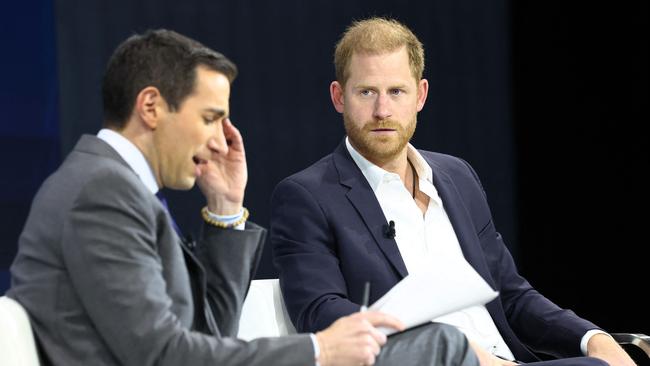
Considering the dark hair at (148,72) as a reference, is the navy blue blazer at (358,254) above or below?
below


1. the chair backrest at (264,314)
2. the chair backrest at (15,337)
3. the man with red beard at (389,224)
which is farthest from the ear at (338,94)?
the chair backrest at (15,337)

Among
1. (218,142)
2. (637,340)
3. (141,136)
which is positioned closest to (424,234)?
(637,340)

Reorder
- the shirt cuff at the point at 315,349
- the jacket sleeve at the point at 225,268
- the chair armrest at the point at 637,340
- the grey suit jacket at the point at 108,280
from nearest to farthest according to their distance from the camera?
the grey suit jacket at the point at 108,280, the shirt cuff at the point at 315,349, the jacket sleeve at the point at 225,268, the chair armrest at the point at 637,340

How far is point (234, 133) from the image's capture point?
2428 millimetres

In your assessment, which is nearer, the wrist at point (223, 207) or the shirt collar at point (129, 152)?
the shirt collar at point (129, 152)

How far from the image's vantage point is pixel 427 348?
7.17 feet

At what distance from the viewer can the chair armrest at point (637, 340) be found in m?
3.01

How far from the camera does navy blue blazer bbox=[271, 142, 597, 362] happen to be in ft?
9.33

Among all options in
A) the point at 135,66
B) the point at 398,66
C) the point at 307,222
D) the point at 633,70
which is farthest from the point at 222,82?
the point at 633,70

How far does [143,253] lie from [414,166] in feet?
4.60

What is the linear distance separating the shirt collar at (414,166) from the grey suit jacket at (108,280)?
1059mm

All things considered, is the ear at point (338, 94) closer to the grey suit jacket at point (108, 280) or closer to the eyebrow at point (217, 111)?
the eyebrow at point (217, 111)

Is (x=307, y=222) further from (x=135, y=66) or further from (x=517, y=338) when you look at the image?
(x=135, y=66)

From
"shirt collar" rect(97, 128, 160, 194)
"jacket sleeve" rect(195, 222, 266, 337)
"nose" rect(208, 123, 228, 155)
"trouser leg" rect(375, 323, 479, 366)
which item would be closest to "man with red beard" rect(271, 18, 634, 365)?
"jacket sleeve" rect(195, 222, 266, 337)
